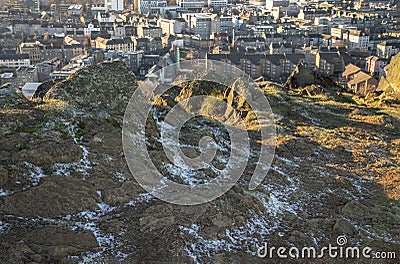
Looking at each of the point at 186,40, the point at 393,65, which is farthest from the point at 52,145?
the point at 186,40

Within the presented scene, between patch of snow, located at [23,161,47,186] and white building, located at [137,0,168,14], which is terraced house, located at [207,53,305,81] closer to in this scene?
patch of snow, located at [23,161,47,186]

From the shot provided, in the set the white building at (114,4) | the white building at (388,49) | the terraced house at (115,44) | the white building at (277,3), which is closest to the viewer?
the white building at (388,49)

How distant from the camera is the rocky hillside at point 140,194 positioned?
7930 millimetres

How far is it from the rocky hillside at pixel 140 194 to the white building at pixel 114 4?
12370 cm

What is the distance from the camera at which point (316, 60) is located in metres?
61.4

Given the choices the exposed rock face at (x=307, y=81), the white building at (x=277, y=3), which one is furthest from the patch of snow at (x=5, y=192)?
the white building at (x=277, y=3)

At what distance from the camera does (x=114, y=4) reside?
132375 millimetres

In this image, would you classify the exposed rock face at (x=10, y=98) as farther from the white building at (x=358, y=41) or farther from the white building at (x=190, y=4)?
the white building at (x=190, y=4)

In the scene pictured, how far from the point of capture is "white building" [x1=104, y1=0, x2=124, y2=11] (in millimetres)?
132375

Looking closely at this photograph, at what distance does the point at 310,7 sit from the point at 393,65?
91854 millimetres

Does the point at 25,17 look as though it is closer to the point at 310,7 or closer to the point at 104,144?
the point at 310,7

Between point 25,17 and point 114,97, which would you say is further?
point 25,17

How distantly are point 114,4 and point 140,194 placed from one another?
129599 mm

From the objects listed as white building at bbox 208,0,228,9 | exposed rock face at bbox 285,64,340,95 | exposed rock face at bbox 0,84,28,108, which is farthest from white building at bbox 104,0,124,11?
exposed rock face at bbox 0,84,28,108
